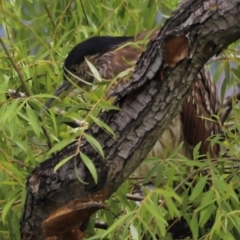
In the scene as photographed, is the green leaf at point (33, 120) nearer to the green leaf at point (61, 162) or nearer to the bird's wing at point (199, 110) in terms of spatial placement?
the green leaf at point (61, 162)

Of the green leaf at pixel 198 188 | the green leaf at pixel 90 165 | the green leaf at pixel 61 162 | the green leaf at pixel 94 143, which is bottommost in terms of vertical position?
the green leaf at pixel 198 188

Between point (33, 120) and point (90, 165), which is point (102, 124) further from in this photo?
point (33, 120)

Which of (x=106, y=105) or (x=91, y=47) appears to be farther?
(x=91, y=47)


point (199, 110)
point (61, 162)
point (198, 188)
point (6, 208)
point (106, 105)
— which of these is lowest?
point (199, 110)

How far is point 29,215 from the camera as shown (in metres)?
2.92

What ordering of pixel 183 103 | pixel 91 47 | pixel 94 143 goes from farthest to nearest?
pixel 183 103
pixel 91 47
pixel 94 143

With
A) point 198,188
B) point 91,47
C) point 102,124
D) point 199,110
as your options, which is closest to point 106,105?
point 102,124

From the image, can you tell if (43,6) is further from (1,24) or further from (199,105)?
(199,105)

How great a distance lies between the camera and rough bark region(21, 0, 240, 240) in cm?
251

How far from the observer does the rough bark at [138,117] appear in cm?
251

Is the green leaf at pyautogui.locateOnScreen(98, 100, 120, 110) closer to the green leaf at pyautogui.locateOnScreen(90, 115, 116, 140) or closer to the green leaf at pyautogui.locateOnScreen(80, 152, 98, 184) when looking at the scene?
the green leaf at pyautogui.locateOnScreen(90, 115, 116, 140)

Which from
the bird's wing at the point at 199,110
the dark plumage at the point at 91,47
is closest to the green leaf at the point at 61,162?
the dark plumage at the point at 91,47

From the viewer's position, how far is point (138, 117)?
→ 8.78ft

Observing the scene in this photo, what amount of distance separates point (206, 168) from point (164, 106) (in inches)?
15.2
